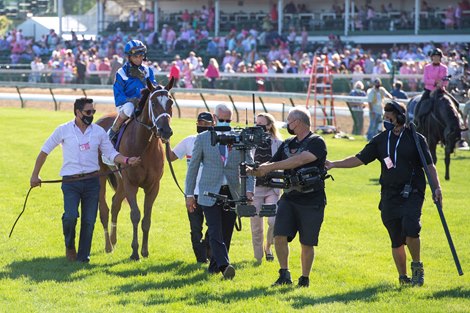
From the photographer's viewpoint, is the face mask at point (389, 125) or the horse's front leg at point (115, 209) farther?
the horse's front leg at point (115, 209)

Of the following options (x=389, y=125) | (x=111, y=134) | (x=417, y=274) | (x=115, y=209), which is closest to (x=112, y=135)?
(x=111, y=134)

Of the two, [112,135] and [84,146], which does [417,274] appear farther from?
[112,135]

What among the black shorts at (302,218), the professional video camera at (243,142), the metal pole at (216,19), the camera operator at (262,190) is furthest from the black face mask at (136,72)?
the metal pole at (216,19)

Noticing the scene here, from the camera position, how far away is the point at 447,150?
21.0m

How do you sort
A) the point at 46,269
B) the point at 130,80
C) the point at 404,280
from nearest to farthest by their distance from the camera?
the point at 404,280 < the point at 46,269 < the point at 130,80

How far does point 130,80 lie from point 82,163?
164 cm

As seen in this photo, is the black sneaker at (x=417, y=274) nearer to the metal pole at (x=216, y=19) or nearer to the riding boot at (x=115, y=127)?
the riding boot at (x=115, y=127)

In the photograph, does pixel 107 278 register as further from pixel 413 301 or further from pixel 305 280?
pixel 413 301

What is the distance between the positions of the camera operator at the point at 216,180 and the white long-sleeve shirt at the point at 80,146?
4.55ft

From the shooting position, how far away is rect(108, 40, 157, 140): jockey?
12.5m

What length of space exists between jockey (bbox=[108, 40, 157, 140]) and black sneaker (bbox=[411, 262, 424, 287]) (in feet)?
13.9

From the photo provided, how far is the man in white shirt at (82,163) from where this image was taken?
11359mm

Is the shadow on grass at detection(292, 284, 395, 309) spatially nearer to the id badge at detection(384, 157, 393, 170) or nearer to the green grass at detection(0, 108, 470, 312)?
the green grass at detection(0, 108, 470, 312)

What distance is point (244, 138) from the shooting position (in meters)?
9.70
